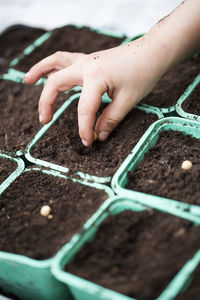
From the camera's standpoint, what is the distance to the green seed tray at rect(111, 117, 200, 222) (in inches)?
41.3

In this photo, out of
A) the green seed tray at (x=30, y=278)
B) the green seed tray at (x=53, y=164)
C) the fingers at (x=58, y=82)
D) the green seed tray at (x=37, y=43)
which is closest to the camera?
the green seed tray at (x=30, y=278)

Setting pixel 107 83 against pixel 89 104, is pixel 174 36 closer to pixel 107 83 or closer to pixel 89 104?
pixel 107 83

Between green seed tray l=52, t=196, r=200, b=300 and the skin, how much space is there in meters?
0.34

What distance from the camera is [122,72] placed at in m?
1.32

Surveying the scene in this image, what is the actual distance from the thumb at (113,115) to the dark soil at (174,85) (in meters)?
0.26

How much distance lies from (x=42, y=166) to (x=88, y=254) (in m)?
0.47

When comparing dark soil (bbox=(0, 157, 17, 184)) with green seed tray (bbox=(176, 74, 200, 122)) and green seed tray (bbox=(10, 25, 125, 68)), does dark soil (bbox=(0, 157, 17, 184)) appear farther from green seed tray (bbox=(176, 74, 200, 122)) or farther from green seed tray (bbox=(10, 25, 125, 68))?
green seed tray (bbox=(10, 25, 125, 68))

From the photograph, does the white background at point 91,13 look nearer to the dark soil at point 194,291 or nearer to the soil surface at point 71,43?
the soil surface at point 71,43

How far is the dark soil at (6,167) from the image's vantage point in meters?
1.40

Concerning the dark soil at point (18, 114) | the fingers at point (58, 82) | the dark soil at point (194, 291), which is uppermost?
the fingers at point (58, 82)

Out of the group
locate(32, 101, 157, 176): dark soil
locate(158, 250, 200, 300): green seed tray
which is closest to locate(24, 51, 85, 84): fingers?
locate(32, 101, 157, 176): dark soil

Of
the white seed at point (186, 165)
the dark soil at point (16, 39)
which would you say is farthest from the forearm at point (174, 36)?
the dark soil at point (16, 39)

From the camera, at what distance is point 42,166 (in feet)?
4.48

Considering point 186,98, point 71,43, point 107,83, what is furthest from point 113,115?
point 71,43
